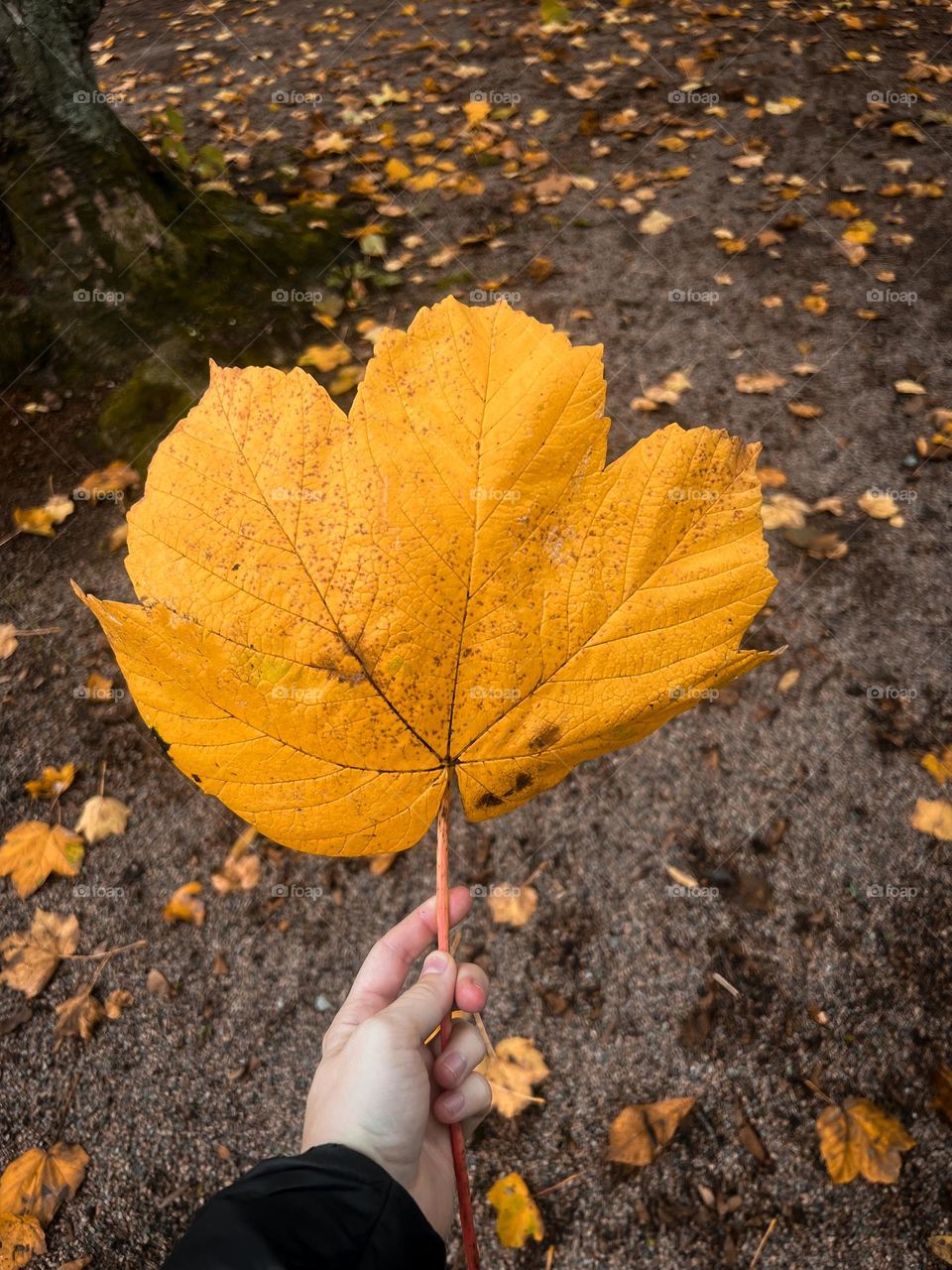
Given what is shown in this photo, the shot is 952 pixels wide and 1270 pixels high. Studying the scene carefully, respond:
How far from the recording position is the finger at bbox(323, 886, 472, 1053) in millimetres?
1365

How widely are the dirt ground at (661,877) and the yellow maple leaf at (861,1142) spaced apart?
1.6 inches

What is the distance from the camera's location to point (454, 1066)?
120 centimetres

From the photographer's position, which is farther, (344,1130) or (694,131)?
(694,131)

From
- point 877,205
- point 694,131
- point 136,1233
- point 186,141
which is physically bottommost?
point 136,1233

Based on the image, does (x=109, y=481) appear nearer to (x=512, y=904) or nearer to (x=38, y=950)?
(x=38, y=950)

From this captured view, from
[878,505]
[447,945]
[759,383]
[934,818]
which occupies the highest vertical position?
[447,945]

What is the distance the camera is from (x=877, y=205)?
12.4 ft

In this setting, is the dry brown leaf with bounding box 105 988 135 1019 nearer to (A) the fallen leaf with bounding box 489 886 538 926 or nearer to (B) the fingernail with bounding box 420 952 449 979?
(A) the fallen leaf with bounding box 489 886 538 926

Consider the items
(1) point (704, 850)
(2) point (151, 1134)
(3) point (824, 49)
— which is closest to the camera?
(2) point (151, 1134)

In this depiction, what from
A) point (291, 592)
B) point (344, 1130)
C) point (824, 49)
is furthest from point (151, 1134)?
point (824, 49)

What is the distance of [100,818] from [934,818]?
2.48 meters

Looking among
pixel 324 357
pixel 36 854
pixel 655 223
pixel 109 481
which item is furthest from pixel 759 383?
pixel 36 854

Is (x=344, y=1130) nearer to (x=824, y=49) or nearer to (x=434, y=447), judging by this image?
(x=434, y=447)

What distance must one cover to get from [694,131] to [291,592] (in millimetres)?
4712
